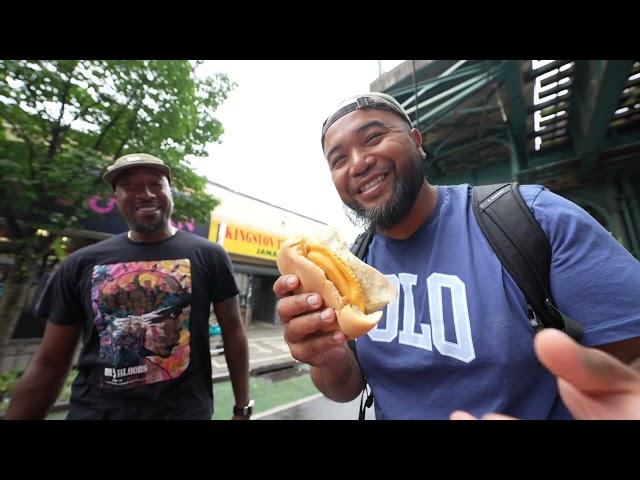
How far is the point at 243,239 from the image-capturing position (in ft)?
50.6

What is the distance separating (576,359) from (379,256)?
1.30 m

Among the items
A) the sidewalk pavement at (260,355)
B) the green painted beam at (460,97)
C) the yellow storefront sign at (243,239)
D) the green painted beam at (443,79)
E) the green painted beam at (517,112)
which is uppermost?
the green painted beam at (443,79)

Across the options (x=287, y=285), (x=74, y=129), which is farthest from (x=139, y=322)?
(x=74, y=129)

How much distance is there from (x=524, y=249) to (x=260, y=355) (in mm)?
11883

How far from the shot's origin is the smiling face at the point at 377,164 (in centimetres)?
174

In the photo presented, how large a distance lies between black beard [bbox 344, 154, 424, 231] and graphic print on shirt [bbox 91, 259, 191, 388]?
1867mm

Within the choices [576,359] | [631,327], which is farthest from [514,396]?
[576,359]

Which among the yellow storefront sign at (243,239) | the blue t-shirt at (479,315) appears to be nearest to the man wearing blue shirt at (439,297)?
the blue t-shirt at (479,315)

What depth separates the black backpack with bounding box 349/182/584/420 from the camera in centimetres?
121

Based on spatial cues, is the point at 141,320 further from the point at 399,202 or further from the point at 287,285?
the point at 399,202

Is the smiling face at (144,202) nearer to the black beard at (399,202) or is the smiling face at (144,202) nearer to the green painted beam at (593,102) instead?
the black beard at (399,202)

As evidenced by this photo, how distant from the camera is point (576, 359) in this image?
612 millimetres

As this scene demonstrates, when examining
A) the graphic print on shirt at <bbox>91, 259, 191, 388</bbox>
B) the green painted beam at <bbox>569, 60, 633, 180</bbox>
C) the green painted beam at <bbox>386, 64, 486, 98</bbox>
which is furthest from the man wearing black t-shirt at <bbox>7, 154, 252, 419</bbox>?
the green painted beam at <bbox>569, 60, 633, 180</bbox>

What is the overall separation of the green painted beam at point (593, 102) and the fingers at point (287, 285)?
387 centimetres
